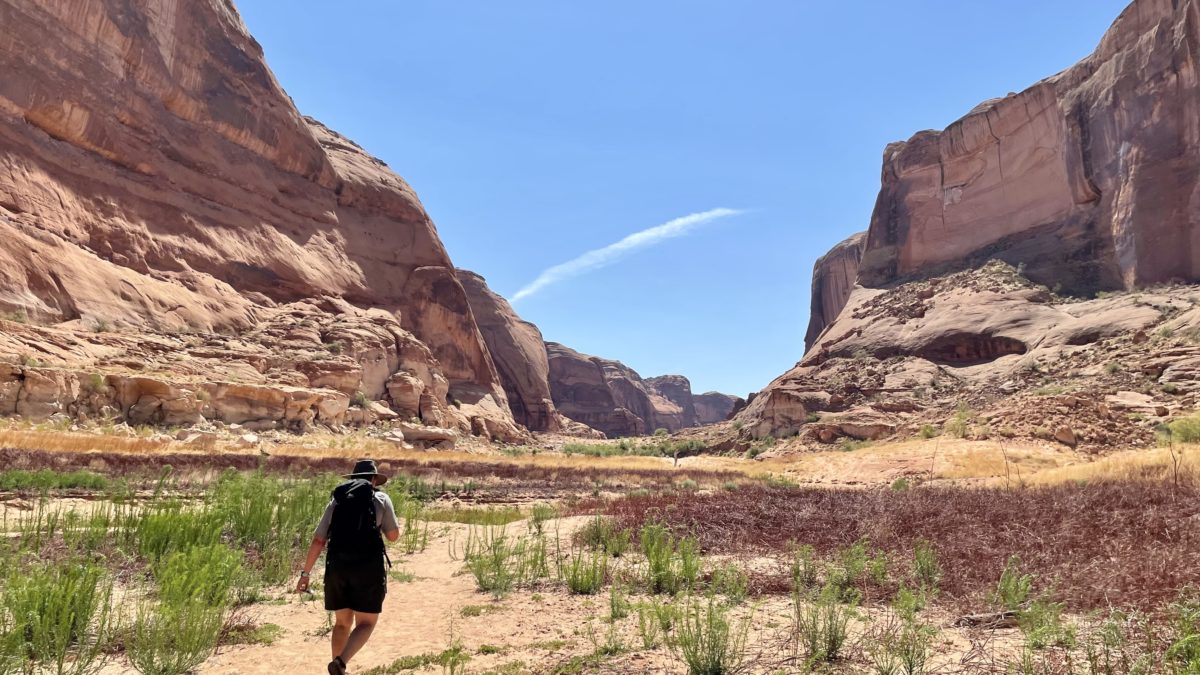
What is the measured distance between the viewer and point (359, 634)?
454 cm

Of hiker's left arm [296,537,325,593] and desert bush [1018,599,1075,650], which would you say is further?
hiker's left arm [296,537,325,593]

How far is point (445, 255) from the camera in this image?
61.5m

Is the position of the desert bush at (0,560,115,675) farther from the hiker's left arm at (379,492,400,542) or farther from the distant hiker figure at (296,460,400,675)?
the hiker's left arm at (379,492,400,542)

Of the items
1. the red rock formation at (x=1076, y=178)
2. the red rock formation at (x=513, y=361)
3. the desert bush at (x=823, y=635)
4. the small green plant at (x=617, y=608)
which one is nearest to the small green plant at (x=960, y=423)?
the red rock formation at (x=1076, y=178)

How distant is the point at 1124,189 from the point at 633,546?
55.2 meters

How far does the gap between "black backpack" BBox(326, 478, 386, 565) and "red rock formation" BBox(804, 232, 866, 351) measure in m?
97.0

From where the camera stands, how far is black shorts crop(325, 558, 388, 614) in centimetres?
455

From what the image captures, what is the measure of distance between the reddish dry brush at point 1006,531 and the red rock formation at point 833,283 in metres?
88.4

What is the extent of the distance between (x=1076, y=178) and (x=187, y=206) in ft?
227

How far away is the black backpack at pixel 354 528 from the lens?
181 inches

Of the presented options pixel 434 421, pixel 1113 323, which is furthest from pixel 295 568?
pixel 1113 323

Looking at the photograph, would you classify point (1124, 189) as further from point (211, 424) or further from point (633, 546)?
point (211, 424)

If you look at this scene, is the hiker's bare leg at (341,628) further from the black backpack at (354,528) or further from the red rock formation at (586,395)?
the red rock formation at (586,395)

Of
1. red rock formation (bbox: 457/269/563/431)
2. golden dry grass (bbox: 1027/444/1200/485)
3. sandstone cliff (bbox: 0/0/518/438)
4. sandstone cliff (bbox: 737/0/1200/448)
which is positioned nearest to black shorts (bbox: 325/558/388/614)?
golden dry grass (bbox: 1027/444/1200/485)
